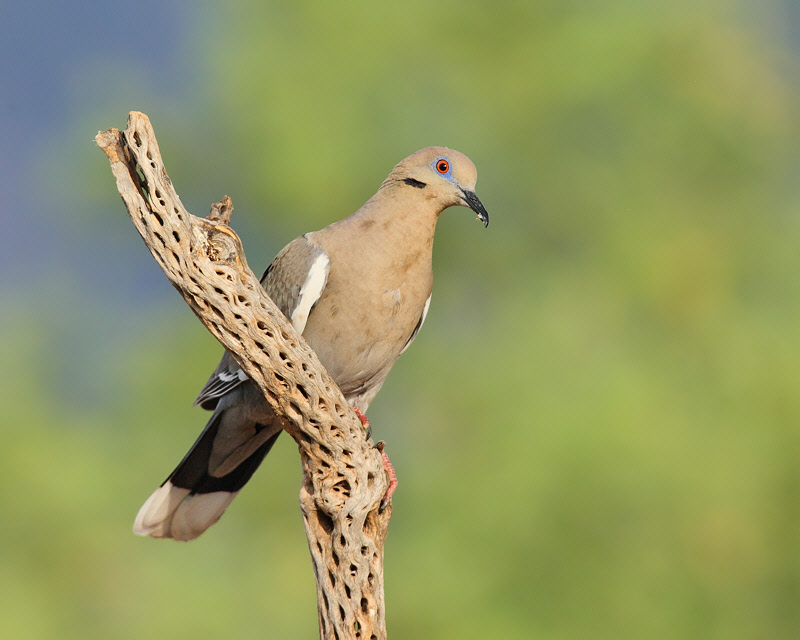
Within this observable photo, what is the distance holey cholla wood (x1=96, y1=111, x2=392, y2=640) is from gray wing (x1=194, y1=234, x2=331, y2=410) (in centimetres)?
61

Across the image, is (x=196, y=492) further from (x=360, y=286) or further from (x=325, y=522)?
(x=360, y=286)

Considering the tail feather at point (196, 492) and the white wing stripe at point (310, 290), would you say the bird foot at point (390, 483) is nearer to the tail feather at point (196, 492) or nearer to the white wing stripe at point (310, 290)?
the white wing stripe at point (310, 290)

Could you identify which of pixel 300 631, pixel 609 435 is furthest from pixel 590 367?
pixel 300 631

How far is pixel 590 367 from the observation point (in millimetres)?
7684

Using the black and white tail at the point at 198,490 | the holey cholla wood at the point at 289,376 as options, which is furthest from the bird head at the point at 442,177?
the black and white tail at the point at 198,490

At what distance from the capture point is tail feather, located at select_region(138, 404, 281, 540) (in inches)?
175

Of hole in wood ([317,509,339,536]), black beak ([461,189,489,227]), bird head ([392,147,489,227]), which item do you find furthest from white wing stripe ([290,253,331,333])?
hole in wood ([317,509,339,536])

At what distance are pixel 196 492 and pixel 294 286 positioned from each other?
1.17 meters

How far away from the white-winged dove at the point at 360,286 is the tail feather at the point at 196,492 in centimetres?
6

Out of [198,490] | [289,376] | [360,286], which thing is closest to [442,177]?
[360,286]

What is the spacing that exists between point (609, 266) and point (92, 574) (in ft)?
17.0

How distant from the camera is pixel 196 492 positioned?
4.51 metres

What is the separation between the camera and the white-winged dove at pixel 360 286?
13.1ft

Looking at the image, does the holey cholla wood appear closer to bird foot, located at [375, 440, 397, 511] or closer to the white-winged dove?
bird foot, located at [375, 440, 397, 511]
